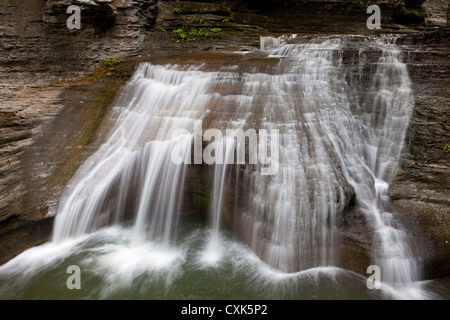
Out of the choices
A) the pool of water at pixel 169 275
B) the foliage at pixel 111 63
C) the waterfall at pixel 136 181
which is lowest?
the pool of water at pixel 169 275

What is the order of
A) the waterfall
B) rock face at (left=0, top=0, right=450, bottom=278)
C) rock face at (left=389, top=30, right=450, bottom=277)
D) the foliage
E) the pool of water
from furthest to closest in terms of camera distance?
the foliage, the waterfall, rock face at (left=0, top=0, right=450, bottom=278), rock face at (left=389, top=30, right=450, bottom=277), the pool of water

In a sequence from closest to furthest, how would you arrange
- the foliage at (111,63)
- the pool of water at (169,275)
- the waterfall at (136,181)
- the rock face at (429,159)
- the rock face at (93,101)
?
the pool of water at (169,275), the rock face at (429,159), the rock face at (93,101), the waterfall at (136,181), the foliage at (111,63)

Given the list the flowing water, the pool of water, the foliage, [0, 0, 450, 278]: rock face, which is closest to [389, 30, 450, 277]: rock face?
[0, 0, 450, 278]: rock face

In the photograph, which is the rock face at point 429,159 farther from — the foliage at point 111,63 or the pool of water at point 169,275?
the foliage at point 111,63

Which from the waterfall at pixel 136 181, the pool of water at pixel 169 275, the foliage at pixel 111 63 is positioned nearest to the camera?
the pool of water at pixel 169 275

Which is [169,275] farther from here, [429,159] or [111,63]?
[111,63]

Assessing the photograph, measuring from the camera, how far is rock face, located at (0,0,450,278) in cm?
439

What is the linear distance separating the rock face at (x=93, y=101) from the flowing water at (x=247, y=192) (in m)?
0.27

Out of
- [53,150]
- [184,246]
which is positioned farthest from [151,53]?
[184,246]

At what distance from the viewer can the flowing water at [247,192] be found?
405cm

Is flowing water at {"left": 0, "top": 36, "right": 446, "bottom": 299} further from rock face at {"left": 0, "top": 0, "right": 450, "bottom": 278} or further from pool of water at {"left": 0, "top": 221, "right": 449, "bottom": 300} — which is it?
rock face at {"left": 0, "top": 0, "right": 450, "bottom": 278}

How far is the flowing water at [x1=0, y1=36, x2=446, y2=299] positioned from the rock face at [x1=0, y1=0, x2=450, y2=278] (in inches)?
10.5

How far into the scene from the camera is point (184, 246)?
4910 mm

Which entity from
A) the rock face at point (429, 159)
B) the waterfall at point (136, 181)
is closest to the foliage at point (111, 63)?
the waterfall at point (136, 181)
